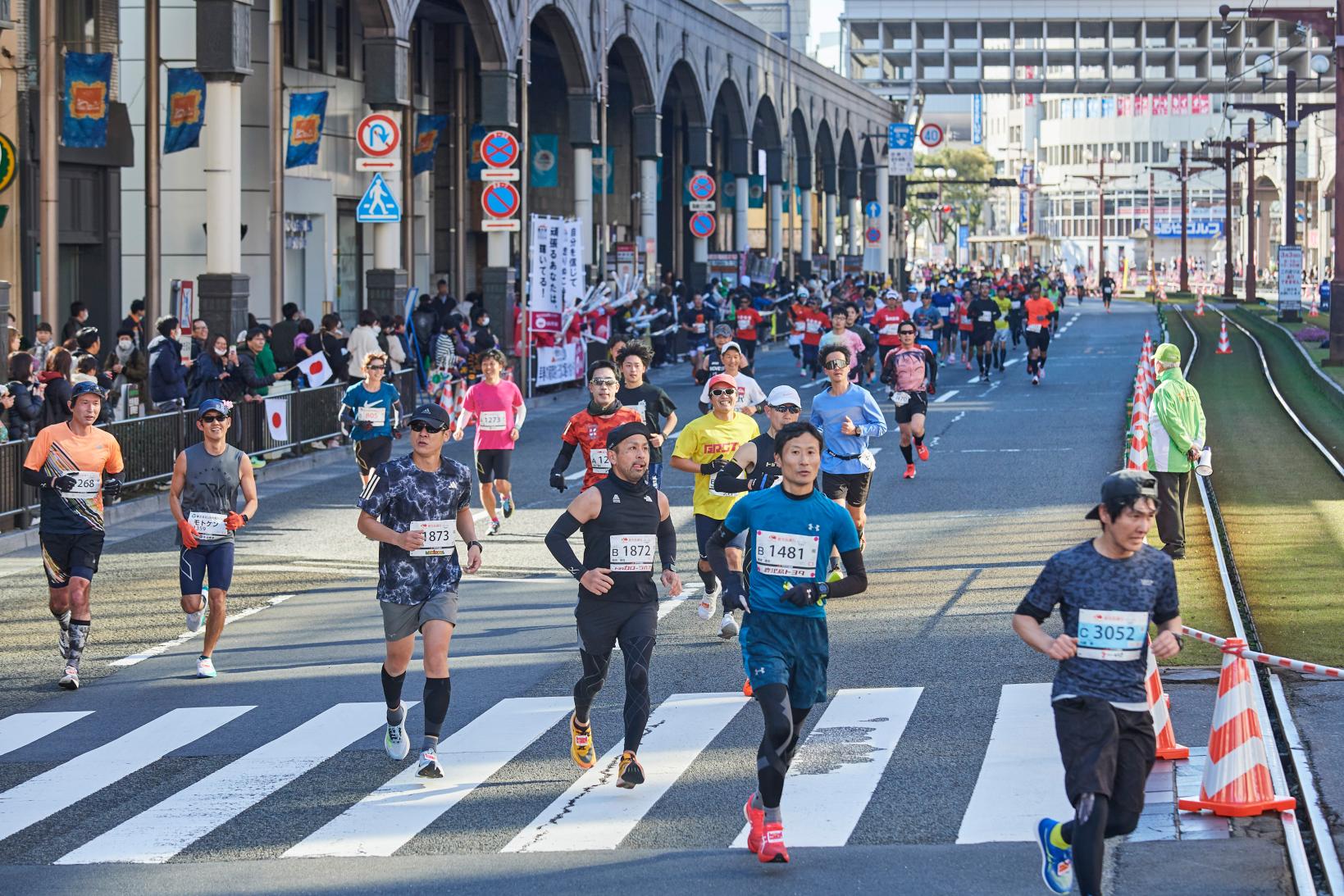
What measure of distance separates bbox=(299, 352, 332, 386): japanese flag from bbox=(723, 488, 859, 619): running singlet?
59.2 feet

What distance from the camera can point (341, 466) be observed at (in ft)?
84.5

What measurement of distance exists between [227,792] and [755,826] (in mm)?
2995

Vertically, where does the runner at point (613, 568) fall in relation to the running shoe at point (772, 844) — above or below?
above

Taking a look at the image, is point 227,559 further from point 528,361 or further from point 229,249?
point 528,361

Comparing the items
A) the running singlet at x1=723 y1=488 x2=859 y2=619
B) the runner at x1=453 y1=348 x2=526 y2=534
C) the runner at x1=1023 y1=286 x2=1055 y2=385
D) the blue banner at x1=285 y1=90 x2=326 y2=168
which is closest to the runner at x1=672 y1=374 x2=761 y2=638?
the running singlet at x1=723 y1=488 x2=859 y2=619

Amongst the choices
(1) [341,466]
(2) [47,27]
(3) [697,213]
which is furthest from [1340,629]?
(3) [697,213]

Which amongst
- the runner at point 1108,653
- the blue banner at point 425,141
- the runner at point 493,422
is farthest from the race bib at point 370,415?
the blue banner at point 425,141

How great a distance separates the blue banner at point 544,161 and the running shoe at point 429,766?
3751 cm

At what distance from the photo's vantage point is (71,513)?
42.6 feet

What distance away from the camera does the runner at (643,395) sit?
16.0 m

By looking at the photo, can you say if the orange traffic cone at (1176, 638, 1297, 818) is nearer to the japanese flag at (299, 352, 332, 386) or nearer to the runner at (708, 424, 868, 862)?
the runner at (708, 424, 868, 862)

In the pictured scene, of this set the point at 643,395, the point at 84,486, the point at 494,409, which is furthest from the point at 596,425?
the point at 84,486

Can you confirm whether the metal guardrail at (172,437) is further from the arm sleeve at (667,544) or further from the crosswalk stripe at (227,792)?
the arm sleeve at (667,544)

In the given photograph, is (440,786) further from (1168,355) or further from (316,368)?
(316,368)
